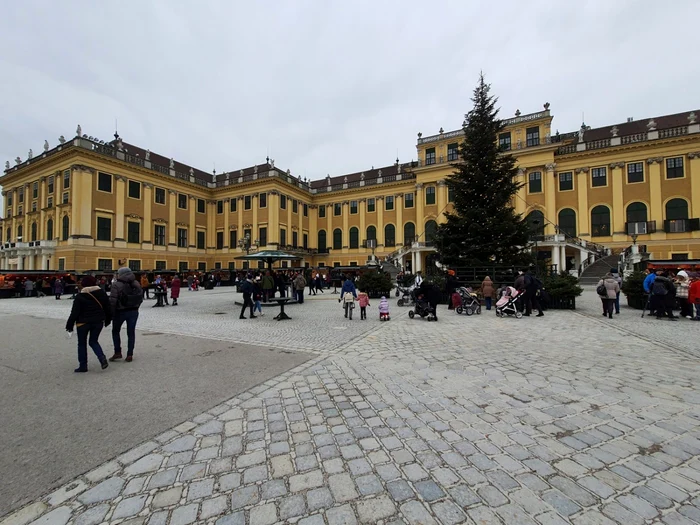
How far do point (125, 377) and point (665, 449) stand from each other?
6960 millimetres

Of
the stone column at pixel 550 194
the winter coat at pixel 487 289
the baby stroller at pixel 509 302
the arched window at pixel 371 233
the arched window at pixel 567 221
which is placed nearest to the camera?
the baby stroller at pixel 509 302

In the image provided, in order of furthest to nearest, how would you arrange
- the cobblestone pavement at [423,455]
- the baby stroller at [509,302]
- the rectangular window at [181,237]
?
the rectangular window at [181,237]
the baby stroller at [509,302]
the cobblestone pavement at [423,455]

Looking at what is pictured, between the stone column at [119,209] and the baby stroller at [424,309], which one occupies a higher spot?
the stone column at [119,209]

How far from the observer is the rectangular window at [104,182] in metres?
35.7

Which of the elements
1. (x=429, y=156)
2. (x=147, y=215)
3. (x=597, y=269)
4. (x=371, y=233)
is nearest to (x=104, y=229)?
(x=147, y=215)

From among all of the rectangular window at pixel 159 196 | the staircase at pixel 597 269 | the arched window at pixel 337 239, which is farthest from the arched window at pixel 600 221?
the rectangular window at pixel 159 196

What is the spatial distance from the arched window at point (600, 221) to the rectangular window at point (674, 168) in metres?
6.15

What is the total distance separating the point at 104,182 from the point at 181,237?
36.9 ft

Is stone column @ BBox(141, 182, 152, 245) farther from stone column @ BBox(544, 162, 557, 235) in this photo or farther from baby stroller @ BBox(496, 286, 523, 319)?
stone column @ BBox(544, 162, 557, 235)

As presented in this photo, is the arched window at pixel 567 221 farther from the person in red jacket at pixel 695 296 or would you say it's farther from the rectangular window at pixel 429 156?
the person in red jacket at pixel 695 296

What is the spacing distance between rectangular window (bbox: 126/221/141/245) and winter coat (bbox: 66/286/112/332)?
128 ft

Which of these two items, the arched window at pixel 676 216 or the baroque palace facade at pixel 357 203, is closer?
the arched window at pixel 676 216

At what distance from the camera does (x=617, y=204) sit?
35.3 meters

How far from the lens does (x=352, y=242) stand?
50.6m
